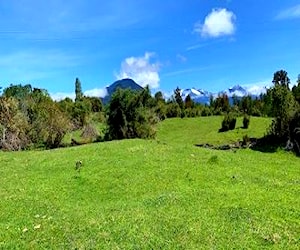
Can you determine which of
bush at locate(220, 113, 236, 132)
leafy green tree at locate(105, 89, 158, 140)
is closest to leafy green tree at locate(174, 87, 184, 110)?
bush at locate(220, 113, 236, 132)

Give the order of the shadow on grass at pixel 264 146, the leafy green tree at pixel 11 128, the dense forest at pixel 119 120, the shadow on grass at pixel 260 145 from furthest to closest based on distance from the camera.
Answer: the leafy green tree at pixel 11 128 → the dense forest at pixel 119 120 → the shadow on grass at pixel 260 145 → the shadow on grass at pixel 264 146

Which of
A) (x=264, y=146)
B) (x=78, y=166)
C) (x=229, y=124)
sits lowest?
(x=264, y=146)

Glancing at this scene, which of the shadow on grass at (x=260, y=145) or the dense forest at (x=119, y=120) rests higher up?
the dense forest at (x=119, y=120)

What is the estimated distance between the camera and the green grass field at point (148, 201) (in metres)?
15.6

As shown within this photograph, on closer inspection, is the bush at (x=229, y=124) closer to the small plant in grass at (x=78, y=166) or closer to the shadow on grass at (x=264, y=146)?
the shadow on grass at (x=264, y=146)

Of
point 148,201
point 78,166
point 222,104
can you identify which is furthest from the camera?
point 222,104

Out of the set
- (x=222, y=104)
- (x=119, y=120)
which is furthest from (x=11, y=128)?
(x=222, y=104)

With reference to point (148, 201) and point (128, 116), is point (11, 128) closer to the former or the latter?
point (128, 116)

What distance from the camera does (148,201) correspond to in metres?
20.0

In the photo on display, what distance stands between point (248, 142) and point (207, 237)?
1574 inches

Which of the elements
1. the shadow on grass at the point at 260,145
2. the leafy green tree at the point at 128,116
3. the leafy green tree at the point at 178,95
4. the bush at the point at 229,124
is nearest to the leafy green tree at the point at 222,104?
the leafy green tree at the point at 178,95

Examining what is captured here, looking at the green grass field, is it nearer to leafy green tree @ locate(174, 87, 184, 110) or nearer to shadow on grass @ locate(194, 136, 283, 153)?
shadow on grass @ locate(194, 136, 283, 153)

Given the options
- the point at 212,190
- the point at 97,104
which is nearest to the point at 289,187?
the point at 212,190

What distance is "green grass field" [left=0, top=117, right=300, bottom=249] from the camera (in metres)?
15.6
